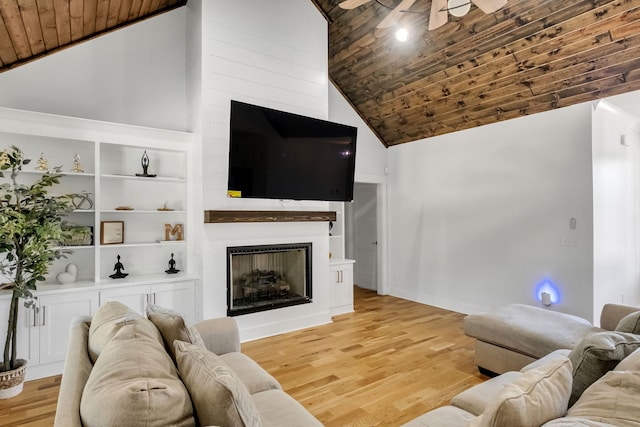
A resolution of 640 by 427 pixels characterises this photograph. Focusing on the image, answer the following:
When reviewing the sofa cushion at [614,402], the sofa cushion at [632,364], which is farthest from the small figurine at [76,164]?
the sofa cushion at [632,364]

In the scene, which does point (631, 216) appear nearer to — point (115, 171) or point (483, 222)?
point (483, 222)

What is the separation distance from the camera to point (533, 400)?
1.06 m

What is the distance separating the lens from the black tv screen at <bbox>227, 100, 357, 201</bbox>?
12.3ft

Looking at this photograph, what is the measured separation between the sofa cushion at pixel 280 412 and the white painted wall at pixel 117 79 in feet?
11.5

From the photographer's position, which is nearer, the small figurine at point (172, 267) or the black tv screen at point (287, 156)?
the black tv screen at point (287, 156)

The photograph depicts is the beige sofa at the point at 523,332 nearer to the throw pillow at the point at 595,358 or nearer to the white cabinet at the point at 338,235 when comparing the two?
the throw pillow at the point at 595,358

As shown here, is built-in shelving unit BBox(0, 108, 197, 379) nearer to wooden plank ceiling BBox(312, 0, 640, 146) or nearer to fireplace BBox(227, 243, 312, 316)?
fireplace BBox(227, 243, 312, 316)

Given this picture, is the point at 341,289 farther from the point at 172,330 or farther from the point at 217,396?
the point at 217,396

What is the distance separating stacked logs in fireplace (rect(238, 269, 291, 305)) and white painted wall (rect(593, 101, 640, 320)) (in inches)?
144

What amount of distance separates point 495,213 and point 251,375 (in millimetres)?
4021

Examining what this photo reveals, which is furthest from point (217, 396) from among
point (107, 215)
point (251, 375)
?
point (107, 215)

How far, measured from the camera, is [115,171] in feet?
12.8

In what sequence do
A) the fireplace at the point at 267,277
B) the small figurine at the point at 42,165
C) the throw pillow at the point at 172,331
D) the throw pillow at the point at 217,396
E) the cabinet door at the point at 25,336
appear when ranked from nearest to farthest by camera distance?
the throw pillow at the point at 217,396, the throw pillow at the point at 172,331, the cabinet door at the point at 25,336, the small figurine at the point at 42,165, the fireplace at the point at 267,277

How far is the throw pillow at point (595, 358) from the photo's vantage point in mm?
1516
